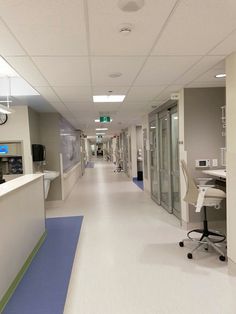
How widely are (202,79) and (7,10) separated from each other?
2930 mm

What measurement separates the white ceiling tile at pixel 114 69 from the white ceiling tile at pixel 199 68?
741mm

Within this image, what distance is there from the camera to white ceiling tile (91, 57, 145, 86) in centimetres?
284

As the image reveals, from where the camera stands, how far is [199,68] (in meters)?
3.25

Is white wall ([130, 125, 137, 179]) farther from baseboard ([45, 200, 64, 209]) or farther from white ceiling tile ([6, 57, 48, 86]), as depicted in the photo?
white ceiling tile ([6, 57, 48, 86])

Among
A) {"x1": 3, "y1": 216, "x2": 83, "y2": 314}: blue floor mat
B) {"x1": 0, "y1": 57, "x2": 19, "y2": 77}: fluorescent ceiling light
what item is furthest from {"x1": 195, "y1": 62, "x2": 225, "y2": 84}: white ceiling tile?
{"x1": 3, "y1": 216, "x2": 83, "y2": 314}: blue floor mat

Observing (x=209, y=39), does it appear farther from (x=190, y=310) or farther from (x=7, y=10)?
(x=190, y=310)

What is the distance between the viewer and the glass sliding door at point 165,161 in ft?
18.3

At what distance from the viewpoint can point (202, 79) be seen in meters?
3.79

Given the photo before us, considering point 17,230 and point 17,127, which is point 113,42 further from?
point 17,127

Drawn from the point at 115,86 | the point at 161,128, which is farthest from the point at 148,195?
the point at 115,86

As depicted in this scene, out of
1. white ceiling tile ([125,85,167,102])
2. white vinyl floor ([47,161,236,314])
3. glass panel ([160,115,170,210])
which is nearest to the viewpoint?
white vinyl floor ([47,161,236,314])

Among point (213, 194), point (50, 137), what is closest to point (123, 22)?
point (213, 194)

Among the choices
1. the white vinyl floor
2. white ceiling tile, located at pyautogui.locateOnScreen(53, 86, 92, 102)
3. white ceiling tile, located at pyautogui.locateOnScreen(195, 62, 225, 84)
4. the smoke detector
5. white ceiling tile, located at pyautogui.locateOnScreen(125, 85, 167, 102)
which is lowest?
the white vinyl floor

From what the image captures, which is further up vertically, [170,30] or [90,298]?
[170,30]
